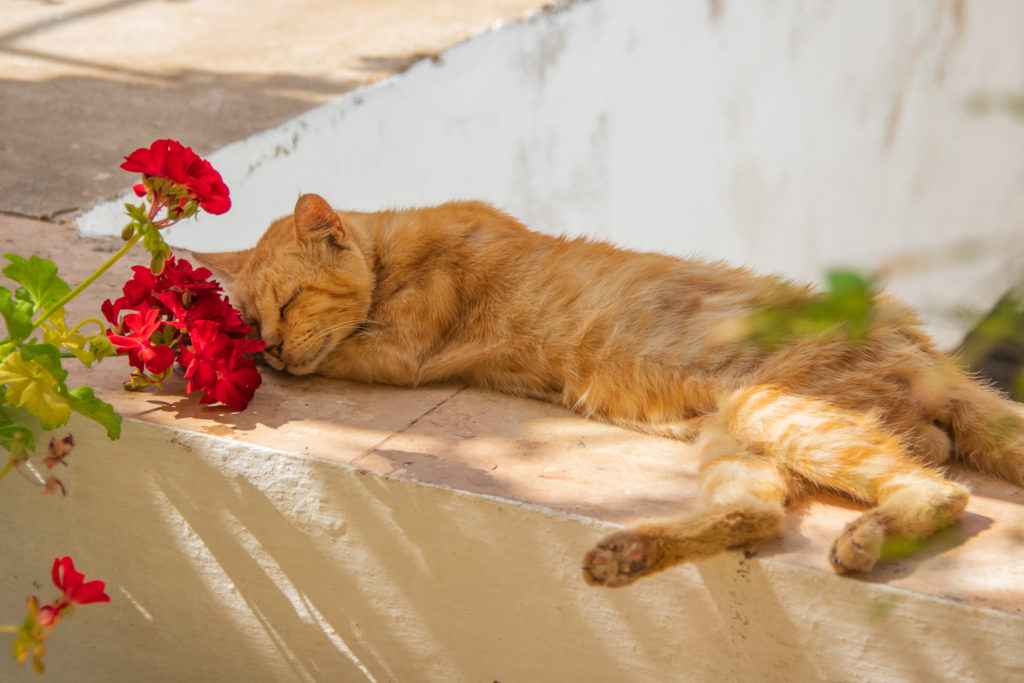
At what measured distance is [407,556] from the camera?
213 centimetres

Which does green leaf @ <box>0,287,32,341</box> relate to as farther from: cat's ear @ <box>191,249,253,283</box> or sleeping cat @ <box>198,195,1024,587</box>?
cat's ear @ <box>191,249,253,283</box>

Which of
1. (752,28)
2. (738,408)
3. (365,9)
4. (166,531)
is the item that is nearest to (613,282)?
(738,408)

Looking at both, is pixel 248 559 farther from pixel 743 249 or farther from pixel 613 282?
pixel 743 249

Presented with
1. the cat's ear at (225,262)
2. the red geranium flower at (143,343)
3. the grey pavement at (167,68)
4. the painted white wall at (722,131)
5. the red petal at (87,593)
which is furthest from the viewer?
the painted white wall at (722,131)

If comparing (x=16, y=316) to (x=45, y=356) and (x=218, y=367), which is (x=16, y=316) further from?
(x=218, y=367)

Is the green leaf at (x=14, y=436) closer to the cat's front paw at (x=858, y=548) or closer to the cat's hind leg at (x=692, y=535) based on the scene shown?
the cat's hind leg at (x=692, y=535)

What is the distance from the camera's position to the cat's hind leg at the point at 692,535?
1.77 m

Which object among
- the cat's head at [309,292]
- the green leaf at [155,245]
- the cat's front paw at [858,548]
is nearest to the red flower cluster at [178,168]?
the green leaf at [155,245]

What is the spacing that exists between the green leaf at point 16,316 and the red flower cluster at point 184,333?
0.22 metres

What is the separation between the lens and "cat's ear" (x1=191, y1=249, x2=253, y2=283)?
307 centimetres

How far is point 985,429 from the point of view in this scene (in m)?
2.25

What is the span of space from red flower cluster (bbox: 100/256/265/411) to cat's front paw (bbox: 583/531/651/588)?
43.0 inches

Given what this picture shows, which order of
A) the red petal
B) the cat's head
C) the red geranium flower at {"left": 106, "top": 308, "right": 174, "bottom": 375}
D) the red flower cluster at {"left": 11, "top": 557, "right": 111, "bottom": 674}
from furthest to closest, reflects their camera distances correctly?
1. the cat's head
2. the red geranium flower at {"left": 106, "top": 308, "right": 174, "bottom": 375}
3. the red petal
4. the red flower cluster at {"left": 11, "top": 557, "right": 111, "bottom": 674}

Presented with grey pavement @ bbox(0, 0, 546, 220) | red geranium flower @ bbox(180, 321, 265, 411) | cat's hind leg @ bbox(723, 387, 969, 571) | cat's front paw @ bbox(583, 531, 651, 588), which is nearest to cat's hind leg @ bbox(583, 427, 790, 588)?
cat's front paw @ bbox(583, 531, 651, 588)
